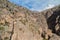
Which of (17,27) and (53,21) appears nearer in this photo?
(17,27)

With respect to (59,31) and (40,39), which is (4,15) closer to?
(40,39)

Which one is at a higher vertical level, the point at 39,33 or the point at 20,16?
the point at 20,16

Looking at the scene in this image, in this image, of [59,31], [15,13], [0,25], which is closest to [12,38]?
[0,25]

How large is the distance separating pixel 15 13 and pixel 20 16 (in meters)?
2.46

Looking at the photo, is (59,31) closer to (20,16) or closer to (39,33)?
(39,33)

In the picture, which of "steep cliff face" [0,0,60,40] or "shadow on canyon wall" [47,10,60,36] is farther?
"shadow on canyon wall" [47,10,60,36]

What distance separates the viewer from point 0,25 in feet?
247

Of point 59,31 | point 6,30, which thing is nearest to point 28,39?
point 6,30

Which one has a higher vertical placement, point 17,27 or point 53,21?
point 17,27

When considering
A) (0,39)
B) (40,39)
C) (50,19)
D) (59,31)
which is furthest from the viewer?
(50,19)

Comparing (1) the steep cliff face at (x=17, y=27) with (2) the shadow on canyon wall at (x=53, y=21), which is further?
(2) the shadow on canyon wall at (x=53, y=21)

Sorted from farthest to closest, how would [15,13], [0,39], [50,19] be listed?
1. [50,19]
2. [15,13]
3. [0,39]

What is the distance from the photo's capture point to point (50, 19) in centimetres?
13700

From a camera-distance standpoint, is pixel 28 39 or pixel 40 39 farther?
pixel 40 39
